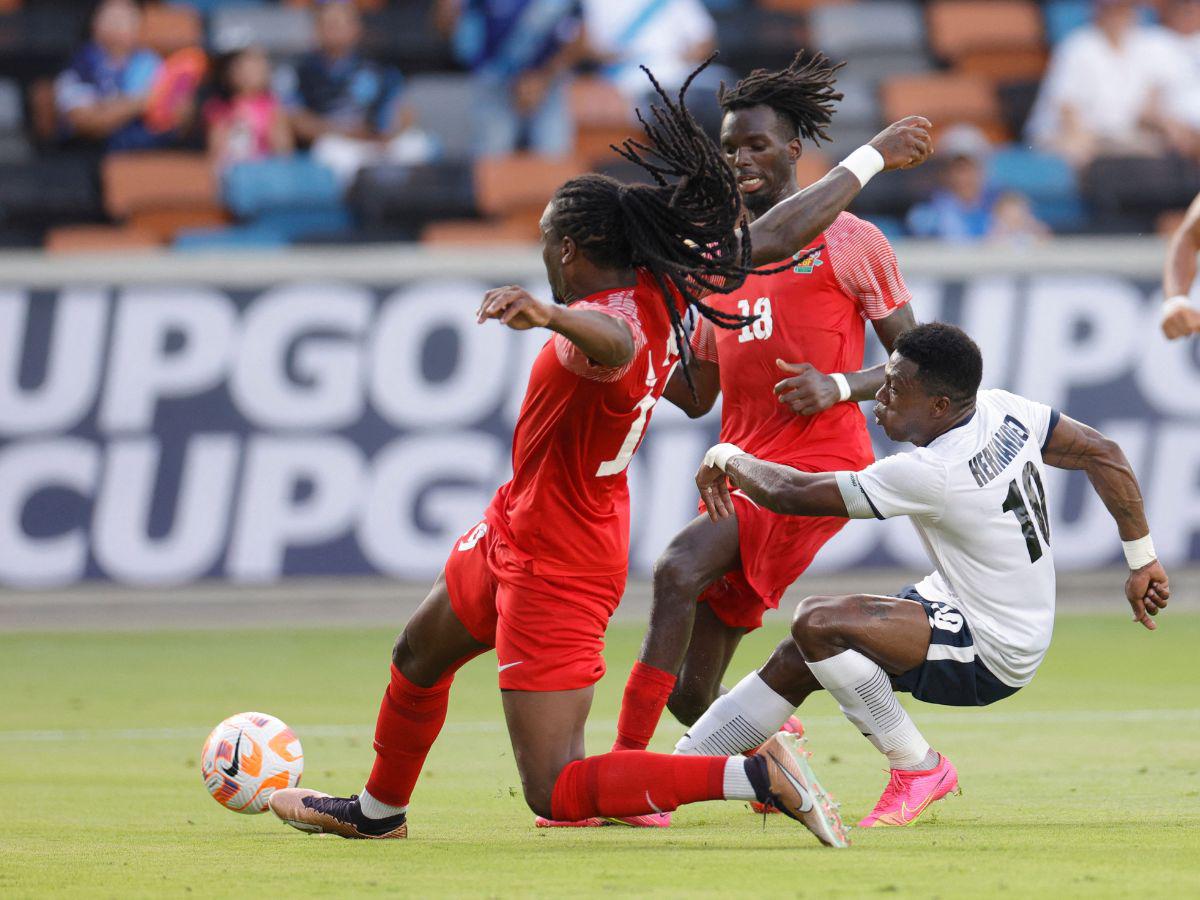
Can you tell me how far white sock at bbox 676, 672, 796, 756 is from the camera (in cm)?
587

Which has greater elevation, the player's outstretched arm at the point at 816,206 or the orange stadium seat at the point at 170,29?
the player's outstretched arm at the point at 816,206

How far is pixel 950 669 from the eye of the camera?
18.7 feet

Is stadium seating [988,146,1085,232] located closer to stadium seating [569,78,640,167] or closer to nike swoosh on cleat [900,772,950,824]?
stadium seating [569,78,640,167]

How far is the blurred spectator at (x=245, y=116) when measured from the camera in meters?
14.2

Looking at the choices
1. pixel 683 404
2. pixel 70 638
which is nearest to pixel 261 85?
pixel 70 638

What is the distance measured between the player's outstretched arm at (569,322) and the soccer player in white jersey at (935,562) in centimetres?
99

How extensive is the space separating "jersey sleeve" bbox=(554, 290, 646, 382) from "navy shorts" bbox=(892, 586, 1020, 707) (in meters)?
1.38

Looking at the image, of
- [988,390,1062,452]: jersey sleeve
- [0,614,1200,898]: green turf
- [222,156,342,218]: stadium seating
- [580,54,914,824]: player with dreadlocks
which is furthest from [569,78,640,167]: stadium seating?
[988,390,1062,452]: jersey sleeve

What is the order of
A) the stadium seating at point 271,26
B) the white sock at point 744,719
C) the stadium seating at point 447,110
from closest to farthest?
the white sock at point 744,719, the stadium seating at point 447,110, the stadium seating at point 271,26

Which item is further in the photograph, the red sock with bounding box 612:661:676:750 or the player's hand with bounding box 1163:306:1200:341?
the player's hand with bounding box 1163:306:1200:341

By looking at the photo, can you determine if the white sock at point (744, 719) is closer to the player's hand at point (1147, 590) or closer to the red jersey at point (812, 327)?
the red jersey at point (812, 327)

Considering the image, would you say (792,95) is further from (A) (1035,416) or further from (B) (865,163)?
(A) (1035,416)

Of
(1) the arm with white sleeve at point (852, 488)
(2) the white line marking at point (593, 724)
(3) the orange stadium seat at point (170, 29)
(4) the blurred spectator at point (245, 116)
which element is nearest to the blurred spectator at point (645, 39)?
(4) the blurred spectator at point (245, 116)

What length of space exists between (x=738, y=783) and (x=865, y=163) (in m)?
1.98
